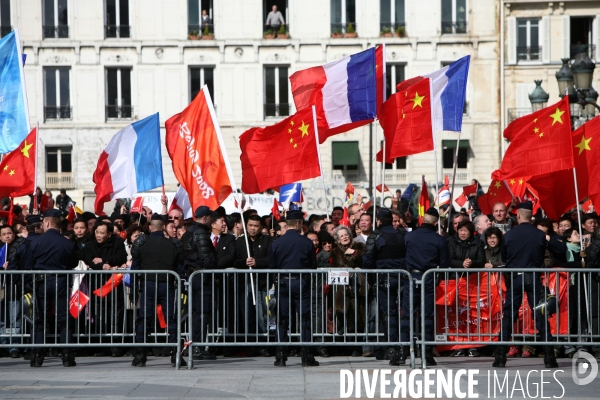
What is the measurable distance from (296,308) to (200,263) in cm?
147

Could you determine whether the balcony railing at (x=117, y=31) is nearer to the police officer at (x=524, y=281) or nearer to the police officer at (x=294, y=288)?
the police officer at (x=294, y=288)

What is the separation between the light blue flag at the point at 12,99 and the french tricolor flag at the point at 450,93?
545cm

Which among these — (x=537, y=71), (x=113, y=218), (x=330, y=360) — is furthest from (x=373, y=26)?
(x=330, y=360)

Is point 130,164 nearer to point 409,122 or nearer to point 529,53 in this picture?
point 409,122

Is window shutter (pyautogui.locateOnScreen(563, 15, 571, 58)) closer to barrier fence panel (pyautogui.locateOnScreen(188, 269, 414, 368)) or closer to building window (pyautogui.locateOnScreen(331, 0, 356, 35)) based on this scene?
building window (pyautogui.locateOnScreen(331, 0, 356, 35))

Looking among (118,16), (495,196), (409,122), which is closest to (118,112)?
(118,16)

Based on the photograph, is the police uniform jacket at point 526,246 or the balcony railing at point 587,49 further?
the balcony railing at point 587,49

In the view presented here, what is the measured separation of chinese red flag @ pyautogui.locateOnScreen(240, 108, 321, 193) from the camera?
16.1m

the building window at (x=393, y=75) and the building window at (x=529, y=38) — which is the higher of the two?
the building window at (x=529, y=38)

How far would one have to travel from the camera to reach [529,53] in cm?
4478

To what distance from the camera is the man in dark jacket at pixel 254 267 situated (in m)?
13.6

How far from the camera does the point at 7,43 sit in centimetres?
1827

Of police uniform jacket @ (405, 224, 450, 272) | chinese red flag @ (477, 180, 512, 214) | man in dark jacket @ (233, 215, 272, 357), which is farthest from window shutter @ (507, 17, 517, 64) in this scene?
police uniform jacket @ (405, 224, 450, 272)

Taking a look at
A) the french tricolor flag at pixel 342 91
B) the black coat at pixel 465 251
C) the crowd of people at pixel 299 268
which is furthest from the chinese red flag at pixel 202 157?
the black coat at pixel 465 251
